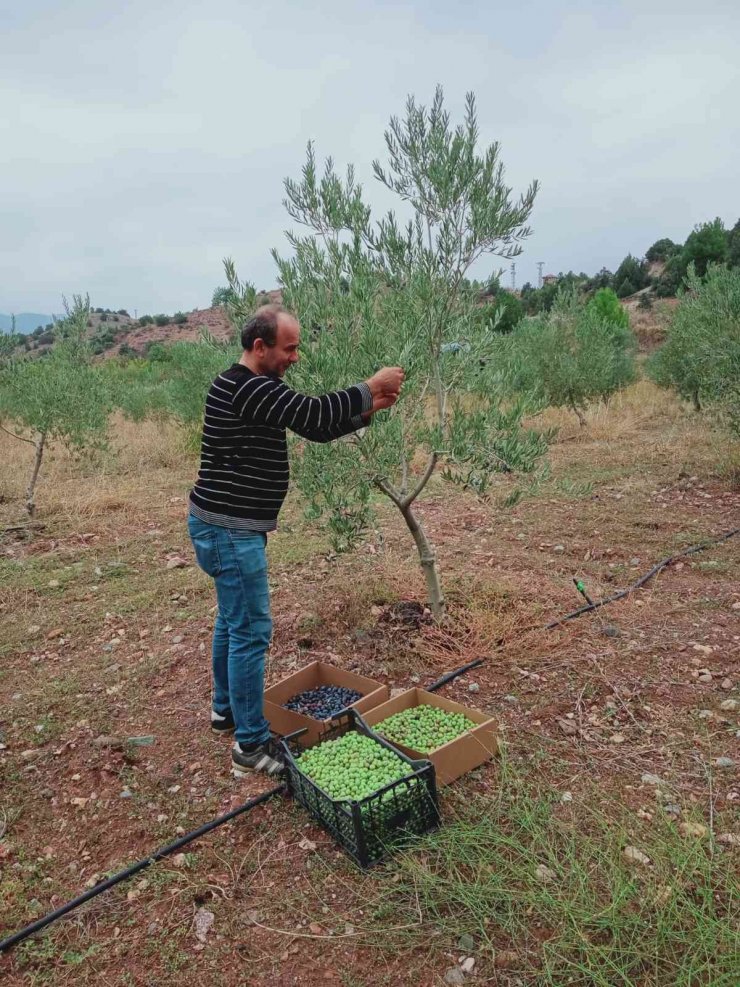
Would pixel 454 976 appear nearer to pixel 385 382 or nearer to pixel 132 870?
pixel 132 870

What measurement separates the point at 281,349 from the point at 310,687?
6.89 feet

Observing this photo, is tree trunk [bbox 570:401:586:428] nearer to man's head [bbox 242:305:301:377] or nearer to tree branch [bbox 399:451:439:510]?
tree branch [bbox 399:451:439:510]

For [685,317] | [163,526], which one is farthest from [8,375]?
[685,317]

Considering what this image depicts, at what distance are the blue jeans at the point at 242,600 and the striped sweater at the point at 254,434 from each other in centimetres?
8

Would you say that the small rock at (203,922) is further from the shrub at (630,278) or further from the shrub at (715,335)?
the shrub at (630,278)

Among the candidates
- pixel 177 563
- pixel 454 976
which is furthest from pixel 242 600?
pixel 177 563

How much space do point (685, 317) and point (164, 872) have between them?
13494 mm

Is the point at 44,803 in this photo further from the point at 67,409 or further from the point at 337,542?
the point at 67,409

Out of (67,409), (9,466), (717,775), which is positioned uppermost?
(67,409)

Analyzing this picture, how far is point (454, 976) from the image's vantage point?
7.23 feet

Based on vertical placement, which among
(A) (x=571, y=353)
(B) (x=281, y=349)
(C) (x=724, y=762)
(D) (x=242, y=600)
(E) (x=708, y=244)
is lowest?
(C) (x=724, y=762)

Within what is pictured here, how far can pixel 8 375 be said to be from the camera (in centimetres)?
910

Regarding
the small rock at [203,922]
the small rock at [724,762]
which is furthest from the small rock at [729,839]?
the small rock at [203,922]

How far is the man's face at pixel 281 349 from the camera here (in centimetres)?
295
